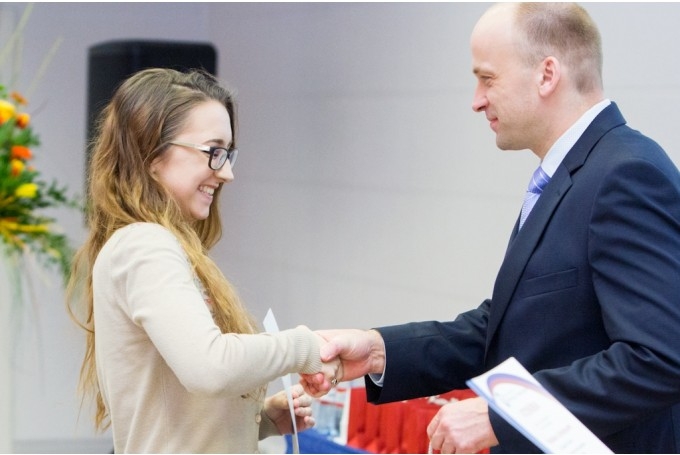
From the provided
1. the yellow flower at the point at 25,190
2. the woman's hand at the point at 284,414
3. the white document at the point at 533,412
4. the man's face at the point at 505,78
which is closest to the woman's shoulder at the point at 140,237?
the yellow flower at the point at 25,190

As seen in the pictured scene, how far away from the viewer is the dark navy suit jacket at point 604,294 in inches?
74.3

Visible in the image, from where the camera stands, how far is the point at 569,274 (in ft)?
6.69

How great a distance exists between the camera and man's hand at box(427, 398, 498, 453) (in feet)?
6.51

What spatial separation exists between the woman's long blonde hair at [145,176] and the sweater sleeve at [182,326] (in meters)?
0.11

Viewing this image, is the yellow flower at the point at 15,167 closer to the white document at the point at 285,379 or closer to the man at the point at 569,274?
the white document at the point at 285,379

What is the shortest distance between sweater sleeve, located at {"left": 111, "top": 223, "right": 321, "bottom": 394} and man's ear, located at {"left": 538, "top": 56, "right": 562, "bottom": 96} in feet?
2.66

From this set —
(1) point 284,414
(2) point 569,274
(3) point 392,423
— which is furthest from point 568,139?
(3) point 392,423

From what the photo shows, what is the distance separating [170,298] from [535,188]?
0.91m

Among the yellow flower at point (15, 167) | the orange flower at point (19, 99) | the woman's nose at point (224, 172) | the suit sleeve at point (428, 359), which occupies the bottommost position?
the suit sleeve at point (428, 359)

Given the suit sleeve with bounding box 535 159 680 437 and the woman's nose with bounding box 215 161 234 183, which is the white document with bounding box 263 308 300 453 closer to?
the woman's nose with bounding box 215 161 234 183

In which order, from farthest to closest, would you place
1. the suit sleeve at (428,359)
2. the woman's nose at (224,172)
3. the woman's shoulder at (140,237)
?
the suit sleeve at (428,359)
the woman's nose at (224,172)
the woman's shoulder at (140,237)

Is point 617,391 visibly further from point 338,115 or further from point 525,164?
point 338,115

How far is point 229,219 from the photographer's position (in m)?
6.53

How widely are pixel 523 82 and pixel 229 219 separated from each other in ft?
14.5
